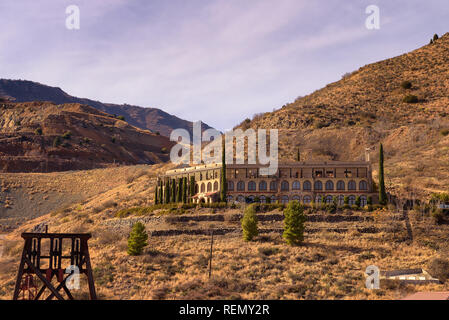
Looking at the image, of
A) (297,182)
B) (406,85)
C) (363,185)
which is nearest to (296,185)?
(297,182)

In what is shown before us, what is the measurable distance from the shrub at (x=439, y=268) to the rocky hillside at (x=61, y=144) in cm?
11863

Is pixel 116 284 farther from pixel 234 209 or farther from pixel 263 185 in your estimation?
pixel 263 185

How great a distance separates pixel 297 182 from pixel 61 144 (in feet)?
356

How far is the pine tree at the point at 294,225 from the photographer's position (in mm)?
57875

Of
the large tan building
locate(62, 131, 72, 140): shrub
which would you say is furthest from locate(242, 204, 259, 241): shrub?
locate(62, 131, 72, 140): shrub

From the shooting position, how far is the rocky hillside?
15062 centimetres

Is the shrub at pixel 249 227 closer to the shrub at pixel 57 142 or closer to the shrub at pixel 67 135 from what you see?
the shrub at pixel 57 142

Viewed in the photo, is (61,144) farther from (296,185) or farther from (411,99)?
(296,185)

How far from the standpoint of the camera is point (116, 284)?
4912 cm

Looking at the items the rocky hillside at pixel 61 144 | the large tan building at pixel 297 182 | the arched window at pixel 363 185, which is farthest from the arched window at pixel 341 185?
the rocky hillside at pixel 61 144

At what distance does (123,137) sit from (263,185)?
12886 centimetres

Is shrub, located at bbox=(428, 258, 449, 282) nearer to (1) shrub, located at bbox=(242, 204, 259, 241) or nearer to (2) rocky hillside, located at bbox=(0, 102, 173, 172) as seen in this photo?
(1) shrub, located at bbox=(242, 204, 259, 241)

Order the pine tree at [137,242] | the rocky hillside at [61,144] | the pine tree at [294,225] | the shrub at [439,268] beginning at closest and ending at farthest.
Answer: the shrub at [439,268], the pine tree at [137,242], the pine tree at [294,225], the rocky hillside at [61,144]
